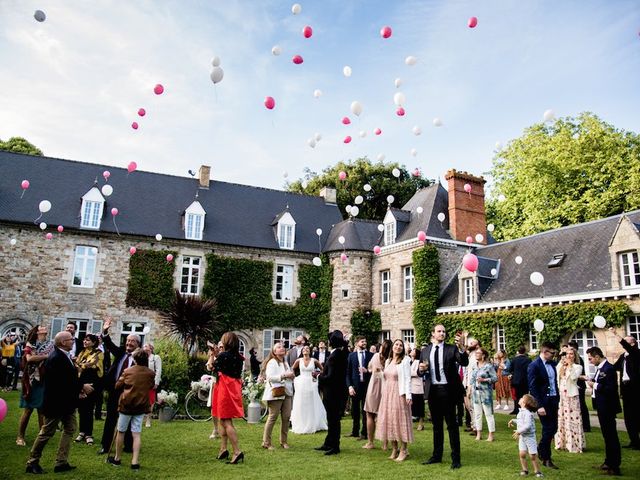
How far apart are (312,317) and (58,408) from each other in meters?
19.0

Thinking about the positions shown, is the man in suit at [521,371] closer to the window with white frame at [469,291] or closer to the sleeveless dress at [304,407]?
the sleeveless dress at [304,407]

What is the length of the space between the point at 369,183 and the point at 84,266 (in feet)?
72.1

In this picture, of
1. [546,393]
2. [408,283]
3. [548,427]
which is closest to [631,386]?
[546,393]

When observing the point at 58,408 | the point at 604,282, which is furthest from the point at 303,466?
the point at 604,282

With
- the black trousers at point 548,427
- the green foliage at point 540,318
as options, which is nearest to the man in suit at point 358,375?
the black trousers at point 548,427

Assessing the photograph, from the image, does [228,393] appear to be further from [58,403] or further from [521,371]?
[521,371]

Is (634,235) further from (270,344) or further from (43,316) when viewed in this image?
(43,316)

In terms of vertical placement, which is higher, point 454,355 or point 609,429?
point 454,355

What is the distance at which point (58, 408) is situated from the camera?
6.24 m

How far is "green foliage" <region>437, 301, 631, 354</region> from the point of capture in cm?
1569

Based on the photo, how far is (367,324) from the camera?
2402 cm

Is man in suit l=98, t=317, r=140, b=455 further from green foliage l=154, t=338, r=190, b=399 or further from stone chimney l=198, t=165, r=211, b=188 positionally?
stone chimney l=198, t=165, r=211, b=188

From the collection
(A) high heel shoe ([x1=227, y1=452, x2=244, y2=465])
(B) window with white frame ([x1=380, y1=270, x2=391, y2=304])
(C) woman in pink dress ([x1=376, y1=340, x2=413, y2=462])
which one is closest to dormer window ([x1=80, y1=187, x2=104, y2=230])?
(B) window with white frame ([x1=380, y1=270, x2=391, y2=304])

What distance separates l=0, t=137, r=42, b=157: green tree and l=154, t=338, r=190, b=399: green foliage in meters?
28.8
